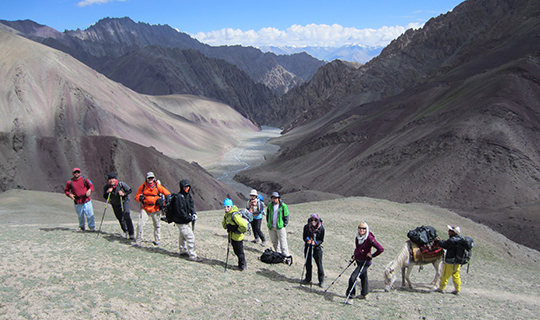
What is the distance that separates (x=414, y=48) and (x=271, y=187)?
71061 millimetres

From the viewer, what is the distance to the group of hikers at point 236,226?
8422 mm

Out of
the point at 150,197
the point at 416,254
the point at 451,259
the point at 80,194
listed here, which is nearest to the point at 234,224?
the point at 150,197

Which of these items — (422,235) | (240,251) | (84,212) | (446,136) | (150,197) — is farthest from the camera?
(446,136)

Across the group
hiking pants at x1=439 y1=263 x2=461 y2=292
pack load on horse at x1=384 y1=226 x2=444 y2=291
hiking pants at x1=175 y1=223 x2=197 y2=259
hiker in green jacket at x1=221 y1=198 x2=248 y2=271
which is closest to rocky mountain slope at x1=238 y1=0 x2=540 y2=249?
hiking pants at x1=439 y1=263 x2=461 y2=292

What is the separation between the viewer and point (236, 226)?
9.04 metres

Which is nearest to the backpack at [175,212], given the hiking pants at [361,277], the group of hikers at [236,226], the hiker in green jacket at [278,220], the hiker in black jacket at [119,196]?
the group of hikers at [236,226]

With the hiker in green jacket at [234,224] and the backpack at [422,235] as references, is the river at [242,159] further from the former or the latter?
the hiker in green jacket at [234,224]

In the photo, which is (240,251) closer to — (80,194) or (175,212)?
(175,212)

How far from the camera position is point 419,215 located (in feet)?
67.2

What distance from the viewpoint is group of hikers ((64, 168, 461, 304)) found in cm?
842

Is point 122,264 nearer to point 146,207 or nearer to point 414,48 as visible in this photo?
point 146,207

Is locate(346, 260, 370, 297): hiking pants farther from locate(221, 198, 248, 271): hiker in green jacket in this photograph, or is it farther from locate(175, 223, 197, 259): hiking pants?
locate(175, 223, 197, 259): hiking pants

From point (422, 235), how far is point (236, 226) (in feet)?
15.1

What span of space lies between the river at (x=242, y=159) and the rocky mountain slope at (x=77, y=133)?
3150mm
